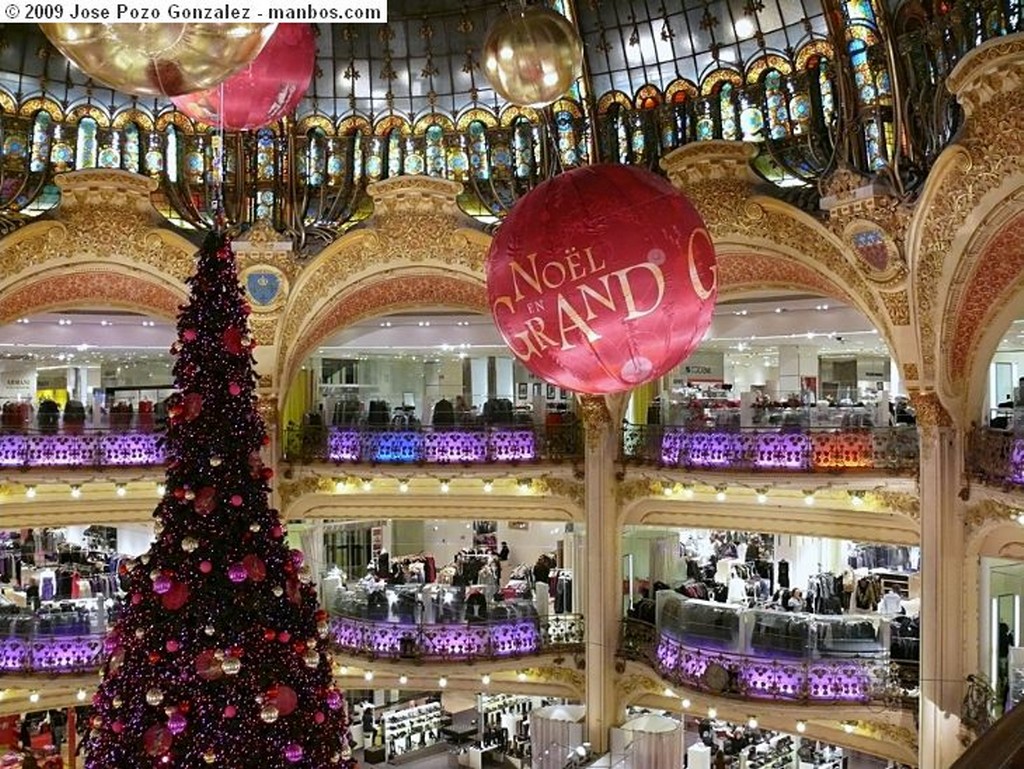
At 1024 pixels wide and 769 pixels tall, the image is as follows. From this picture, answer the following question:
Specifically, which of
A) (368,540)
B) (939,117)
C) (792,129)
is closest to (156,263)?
(368,540)

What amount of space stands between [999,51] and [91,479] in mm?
13993

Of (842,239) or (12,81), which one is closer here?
(842,239)

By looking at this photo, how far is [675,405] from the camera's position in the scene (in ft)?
54.7

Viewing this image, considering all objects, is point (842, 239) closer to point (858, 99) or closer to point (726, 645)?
point (858, 99)

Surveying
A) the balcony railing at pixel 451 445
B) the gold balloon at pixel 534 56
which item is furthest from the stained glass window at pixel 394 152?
the gold balloon at pixel 534 56

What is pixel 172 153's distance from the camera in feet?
55.5

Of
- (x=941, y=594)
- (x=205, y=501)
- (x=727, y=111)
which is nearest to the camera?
(x=205, y=501)

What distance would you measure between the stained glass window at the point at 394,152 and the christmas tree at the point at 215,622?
10.5 meters

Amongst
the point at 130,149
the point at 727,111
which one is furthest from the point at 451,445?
the point at 130,149

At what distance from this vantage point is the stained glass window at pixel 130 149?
16672 mm

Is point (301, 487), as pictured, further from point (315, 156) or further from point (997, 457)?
point (997, 457)

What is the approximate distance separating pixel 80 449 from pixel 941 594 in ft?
41.9

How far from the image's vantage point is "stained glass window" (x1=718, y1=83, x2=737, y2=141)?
1518 cm

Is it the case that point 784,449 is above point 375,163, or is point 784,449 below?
below
